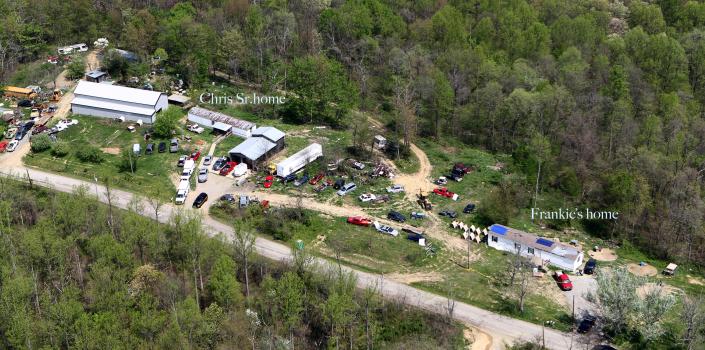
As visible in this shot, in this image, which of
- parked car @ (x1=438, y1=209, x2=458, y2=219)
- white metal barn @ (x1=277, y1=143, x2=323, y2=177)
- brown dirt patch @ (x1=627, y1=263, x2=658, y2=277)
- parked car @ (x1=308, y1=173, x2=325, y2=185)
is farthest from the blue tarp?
white metal barn @ (x1=277, y1=143, x2=323, y2=177)

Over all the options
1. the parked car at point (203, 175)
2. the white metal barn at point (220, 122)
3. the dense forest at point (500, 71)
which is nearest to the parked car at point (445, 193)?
the dense forest at point (500, 71)

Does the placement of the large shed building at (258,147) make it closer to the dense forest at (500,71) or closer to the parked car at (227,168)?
the parked car at (227,168)

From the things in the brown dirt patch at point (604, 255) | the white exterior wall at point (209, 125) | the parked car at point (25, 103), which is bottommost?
the parked car at point (25, 103)

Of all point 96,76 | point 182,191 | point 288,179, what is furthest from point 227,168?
point 96,76

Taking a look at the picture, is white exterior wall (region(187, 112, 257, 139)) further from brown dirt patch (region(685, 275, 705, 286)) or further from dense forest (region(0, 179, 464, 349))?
brown dirt patch (region(685, 275, 705, 286))

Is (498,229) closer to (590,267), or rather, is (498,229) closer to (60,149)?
(590,267)

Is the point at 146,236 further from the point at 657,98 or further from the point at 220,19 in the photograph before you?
the point at 657,98

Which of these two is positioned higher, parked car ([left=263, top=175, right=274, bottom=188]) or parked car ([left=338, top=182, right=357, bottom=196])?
parked car ([left=338, top=182, right=357, bottom=196])

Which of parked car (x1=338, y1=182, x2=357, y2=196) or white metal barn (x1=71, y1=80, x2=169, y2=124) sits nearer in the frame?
parked car (x1=338, y1=182, x2=357, y2=196)
